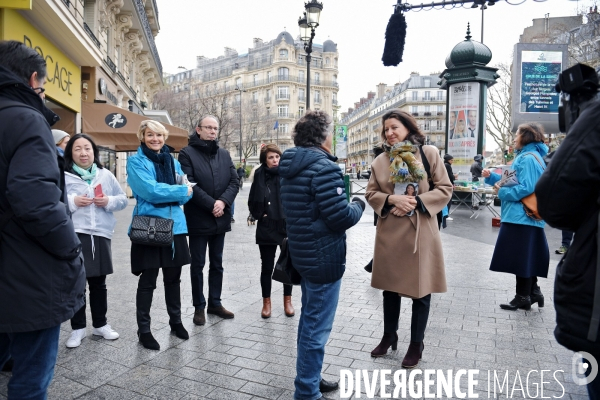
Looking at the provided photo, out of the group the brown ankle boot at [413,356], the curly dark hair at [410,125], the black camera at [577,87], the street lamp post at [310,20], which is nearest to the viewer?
the black camera at [577,87]

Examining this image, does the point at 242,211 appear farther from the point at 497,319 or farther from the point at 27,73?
the point at 27,73

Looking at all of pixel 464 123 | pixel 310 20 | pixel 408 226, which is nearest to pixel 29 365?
pixel 408 226

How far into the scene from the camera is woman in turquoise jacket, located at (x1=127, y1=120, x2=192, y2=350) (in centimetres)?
418

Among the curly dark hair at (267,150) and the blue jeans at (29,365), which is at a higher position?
the curly dark hair at (267,150)

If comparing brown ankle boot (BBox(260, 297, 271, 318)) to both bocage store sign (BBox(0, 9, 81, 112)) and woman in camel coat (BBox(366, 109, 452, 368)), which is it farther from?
bocage store sign (BBox(0, 9, 81, 112))

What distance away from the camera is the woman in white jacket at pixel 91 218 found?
4254mm

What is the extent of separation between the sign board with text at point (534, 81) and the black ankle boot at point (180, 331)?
13587mm

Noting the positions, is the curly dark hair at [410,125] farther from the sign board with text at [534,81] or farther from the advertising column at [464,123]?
the advertising column at [464,123]

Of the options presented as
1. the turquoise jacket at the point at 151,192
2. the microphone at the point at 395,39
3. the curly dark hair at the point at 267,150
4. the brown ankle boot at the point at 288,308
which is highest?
the microphone at the point at 395,39

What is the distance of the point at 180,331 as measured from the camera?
4.43m

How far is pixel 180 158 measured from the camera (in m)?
4.92

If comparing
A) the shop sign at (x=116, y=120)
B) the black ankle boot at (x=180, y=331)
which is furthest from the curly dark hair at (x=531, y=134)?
the shop sign at (x=116, y=120)

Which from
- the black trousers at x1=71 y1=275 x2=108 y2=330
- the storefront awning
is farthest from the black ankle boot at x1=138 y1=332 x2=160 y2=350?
the storefront awning

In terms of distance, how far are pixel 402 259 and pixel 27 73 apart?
9.73 feet
